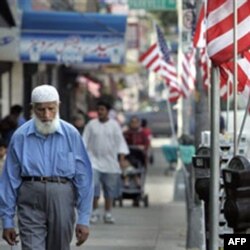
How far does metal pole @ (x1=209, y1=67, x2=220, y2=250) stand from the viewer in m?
7.87

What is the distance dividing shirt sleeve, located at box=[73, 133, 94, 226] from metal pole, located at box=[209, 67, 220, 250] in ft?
3.51

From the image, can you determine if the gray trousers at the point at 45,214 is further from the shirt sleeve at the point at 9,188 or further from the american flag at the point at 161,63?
the american flag at the point at 161,63

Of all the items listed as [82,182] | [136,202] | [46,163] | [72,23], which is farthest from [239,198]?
[72,23]

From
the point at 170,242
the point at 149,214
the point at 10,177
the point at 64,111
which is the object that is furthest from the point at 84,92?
the point at 10,177

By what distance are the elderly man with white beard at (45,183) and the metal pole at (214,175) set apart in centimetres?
108

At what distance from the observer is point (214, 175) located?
7.89 meters

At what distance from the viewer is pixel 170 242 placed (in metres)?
14.6

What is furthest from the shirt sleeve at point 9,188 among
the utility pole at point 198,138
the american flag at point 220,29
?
the utility pole at point 198,138

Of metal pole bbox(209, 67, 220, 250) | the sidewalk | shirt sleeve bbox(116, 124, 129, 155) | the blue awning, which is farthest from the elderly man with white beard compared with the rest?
the blue awning

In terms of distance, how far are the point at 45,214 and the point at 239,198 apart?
1.84 meters

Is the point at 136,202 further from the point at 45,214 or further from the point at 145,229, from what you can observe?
the point at 45,214

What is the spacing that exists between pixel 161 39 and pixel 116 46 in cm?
166

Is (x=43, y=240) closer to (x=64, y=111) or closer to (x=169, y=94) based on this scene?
(x=169, y=94)

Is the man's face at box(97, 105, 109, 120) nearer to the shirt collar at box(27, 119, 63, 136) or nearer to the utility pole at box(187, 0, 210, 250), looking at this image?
the utility pole at box(187, 0, 210, 250)
